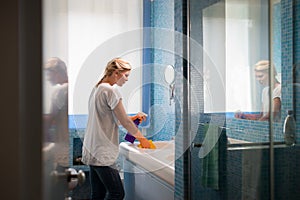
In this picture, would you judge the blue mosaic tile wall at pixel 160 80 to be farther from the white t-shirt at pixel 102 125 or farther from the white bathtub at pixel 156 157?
the white t-shirt at pixel 102 125

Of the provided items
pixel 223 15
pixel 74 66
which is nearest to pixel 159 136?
pixel 74 66

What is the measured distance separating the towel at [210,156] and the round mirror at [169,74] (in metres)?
0.31

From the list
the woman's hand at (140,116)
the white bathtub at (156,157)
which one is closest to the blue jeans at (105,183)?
the white bathtub at (156,157)

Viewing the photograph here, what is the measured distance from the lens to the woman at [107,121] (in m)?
2.06

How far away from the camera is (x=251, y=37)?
2104 millimetres

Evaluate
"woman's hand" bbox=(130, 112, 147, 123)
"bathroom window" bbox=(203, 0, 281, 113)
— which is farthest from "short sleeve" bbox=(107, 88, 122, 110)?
"bathroom window" bbox=(203, 0, 281, 113)

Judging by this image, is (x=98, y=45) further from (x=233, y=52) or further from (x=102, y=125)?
(x=233, y=52)

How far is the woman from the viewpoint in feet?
6.75

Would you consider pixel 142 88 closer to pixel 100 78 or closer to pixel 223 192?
pixel 100 78

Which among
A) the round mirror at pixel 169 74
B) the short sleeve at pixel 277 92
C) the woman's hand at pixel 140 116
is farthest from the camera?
the round mirror at pixel 169 74

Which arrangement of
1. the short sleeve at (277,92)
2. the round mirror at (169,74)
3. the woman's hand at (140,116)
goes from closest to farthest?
the short sleeve at (277,92), the woman's hand at (140,116), the round mirror at (169,74)

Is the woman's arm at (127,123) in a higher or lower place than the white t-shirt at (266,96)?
lower
